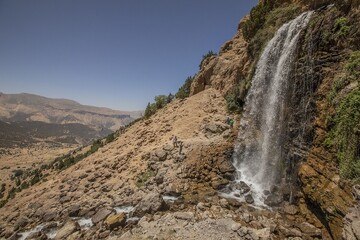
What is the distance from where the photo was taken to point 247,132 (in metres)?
18.9

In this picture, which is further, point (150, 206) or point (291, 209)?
point (150, 206)

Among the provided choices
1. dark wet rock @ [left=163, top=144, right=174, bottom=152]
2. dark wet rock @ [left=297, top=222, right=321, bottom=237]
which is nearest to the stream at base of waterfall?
dark wet rock @ [left=297, top=222, right=321, bottom=237]

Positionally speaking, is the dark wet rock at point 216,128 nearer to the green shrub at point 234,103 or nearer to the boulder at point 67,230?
the green shrub at point 234,103

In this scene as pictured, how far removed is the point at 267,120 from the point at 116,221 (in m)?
11.9

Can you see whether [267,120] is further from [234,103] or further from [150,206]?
[150,206]

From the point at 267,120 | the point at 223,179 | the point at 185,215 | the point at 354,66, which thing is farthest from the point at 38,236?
the point at 354,66

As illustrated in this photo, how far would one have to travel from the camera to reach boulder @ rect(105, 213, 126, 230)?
41.3ft

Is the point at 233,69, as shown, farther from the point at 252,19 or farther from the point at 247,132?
the point at 247,132

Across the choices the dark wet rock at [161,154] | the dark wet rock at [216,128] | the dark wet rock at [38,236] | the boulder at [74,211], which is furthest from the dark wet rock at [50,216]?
the dark wet rock at [216,128]

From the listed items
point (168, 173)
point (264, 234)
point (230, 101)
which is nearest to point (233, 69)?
point (230, 101)

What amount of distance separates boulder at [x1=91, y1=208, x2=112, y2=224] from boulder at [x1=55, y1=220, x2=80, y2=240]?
0.90 m

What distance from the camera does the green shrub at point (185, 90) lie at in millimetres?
28850

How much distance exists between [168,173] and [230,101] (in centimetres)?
944

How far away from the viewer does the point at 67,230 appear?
42.8 ft
